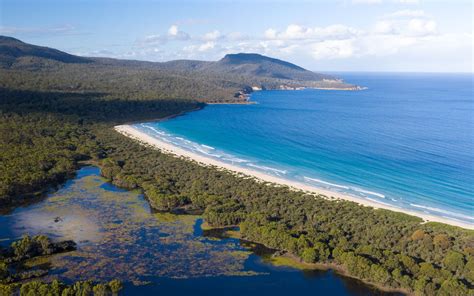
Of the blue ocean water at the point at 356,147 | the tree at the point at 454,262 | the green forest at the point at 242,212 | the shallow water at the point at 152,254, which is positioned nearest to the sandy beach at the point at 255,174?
the blue ocean water at the point at 356,147

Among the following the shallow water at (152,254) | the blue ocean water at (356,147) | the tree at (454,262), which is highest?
the blue ocean water at (356,147)

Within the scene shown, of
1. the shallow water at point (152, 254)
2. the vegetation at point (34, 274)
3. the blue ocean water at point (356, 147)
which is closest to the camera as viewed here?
the vegetation at point (34, 274)

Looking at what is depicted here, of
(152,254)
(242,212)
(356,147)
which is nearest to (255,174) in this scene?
(242,212)

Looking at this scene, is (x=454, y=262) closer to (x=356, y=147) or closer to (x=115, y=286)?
(x=115, y=286)

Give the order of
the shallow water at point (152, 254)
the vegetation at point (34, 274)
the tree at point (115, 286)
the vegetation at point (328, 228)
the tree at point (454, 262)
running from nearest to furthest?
1. the vegetation at point (34, 274)
2. the tree at point (115, 286)
3. the shallow water at point (152, 254)
4. the vegetation at point (328, 228)
5. the tree at point (454, 262)

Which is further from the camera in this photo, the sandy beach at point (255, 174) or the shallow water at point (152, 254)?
the sandy beach at point (255, 174)

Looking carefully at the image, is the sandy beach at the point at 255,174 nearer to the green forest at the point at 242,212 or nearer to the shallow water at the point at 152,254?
the green forest at the point at 242,212

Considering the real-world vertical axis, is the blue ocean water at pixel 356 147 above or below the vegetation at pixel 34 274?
above
